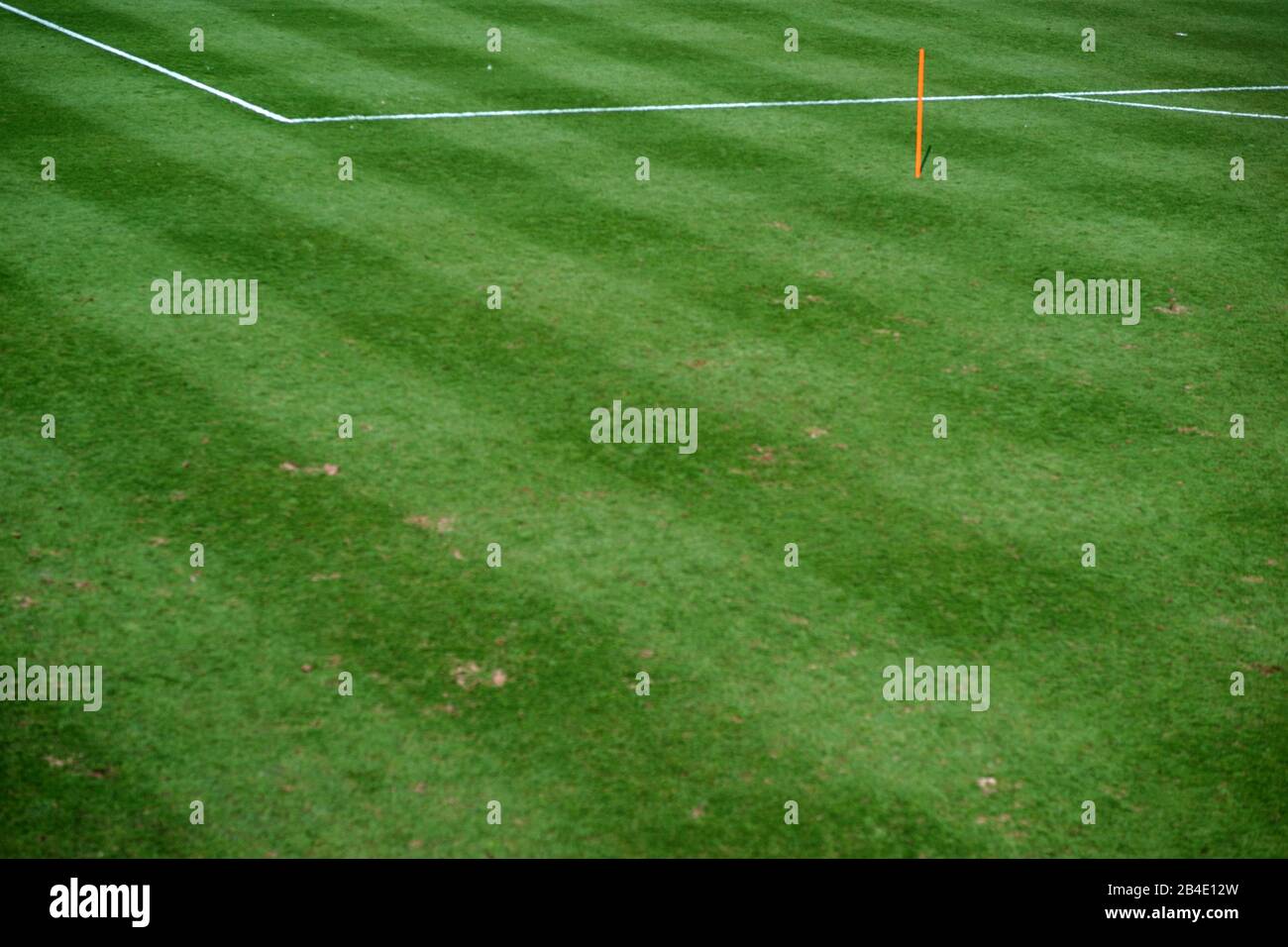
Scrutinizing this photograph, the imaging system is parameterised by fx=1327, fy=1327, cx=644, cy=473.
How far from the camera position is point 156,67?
48.8 feet

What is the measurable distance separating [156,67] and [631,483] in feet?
32.6

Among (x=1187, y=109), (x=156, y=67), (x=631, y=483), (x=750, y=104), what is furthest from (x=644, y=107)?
(x=631, y=483)

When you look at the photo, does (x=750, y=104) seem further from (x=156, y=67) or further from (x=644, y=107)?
(x=156, y=67)

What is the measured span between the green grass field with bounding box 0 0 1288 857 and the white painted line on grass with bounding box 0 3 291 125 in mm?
276

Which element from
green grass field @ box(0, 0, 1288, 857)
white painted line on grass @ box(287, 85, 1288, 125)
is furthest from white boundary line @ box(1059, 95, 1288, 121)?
green grass field @ box(0, 0, 1288, 857)

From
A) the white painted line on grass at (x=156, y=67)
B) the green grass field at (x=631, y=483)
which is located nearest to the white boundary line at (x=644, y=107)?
the white painted line on grass at (x=156, y=67)

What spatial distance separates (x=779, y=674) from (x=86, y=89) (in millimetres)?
11129

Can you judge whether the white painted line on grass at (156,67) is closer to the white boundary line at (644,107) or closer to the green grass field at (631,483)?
the white boundary line at (644,107)

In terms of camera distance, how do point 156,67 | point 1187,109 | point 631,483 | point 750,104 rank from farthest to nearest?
1. point 1187,109
2. point 156,67
3. point 750,104
4. point 631,483

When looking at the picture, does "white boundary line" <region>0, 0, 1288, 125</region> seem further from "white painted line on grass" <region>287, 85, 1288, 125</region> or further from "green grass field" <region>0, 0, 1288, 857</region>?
"green grass field" <region>0, 0, 1288, 857</region>

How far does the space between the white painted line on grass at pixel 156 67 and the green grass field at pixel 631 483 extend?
0.28m

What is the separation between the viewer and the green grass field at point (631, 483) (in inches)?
231
